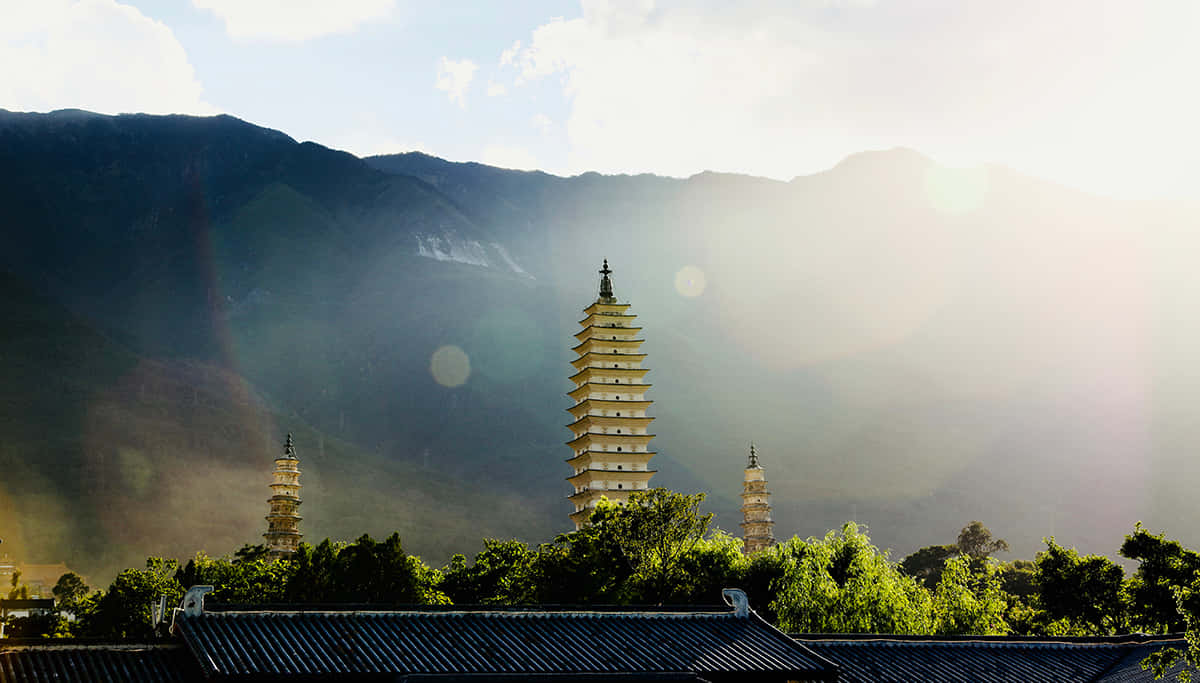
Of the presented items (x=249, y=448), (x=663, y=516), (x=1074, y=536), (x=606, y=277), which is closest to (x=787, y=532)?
(x=1074, y=536)

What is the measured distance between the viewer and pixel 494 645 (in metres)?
24.1

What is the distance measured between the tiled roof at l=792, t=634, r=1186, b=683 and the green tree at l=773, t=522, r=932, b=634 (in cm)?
1193

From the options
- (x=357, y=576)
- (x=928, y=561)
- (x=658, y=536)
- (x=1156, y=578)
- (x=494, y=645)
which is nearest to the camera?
(x=494, y=645)

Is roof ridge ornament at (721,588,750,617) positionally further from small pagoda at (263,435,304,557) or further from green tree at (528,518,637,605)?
small pagoda at (263,435,304,557)

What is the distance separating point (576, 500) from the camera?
8469 centimetres

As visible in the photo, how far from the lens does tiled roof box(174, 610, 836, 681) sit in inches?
880

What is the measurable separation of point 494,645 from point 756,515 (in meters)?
64.3

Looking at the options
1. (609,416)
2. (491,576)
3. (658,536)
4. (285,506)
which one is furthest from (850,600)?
(285,506)

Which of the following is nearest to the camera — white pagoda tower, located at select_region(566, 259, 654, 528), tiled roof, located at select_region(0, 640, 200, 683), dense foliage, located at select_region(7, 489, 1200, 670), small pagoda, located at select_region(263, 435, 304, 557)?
tiled roof, located at select_region(0, 640, 200, 683)

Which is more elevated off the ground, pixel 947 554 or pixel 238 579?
pixel 947 554

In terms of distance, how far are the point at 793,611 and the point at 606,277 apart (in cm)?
5143

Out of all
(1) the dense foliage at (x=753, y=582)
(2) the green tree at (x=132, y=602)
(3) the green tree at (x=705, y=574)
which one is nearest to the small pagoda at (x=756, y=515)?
(1) the dense foliage at (x=753, y=582)

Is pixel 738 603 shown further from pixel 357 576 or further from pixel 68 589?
pixel 68 589

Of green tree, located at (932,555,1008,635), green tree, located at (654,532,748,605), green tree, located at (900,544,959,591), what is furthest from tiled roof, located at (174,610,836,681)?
green tree, located at (900,544,959,591)
